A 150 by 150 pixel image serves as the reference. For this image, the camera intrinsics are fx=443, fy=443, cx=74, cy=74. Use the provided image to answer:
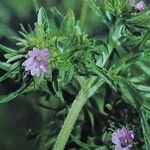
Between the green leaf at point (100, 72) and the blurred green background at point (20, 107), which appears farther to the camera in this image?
the blurred green background at point (20, 107)

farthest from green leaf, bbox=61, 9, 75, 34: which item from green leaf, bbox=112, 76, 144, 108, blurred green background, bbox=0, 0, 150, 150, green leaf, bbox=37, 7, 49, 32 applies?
blurred green background, bbox=0, 0, 150, 150

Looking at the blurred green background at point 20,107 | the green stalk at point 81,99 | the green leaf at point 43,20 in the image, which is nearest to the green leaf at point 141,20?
the green stalk at point 81,99

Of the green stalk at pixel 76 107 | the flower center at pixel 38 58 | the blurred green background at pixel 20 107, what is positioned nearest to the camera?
the flower center at pixel 38 58

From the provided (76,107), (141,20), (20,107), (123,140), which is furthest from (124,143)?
(20,107)

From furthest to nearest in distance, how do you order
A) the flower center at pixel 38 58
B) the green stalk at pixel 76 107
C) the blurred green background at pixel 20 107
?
the blurred green background at pixel 20 107 → the green stalk at pixel 76 107 → the flower center at pixel 38 58

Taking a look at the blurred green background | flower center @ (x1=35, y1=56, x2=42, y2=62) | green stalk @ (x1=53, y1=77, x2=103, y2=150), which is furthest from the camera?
the blurred green background

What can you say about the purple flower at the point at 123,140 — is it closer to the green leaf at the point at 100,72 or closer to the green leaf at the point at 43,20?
the green leaf at the point at 100,72

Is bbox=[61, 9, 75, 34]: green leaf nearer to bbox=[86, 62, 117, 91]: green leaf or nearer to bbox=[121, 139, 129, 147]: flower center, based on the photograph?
bbox=[86, 62, 117, 91]: green leaf

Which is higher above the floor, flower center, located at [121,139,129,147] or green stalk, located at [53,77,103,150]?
green stalk, located at [53,77,103,150]
